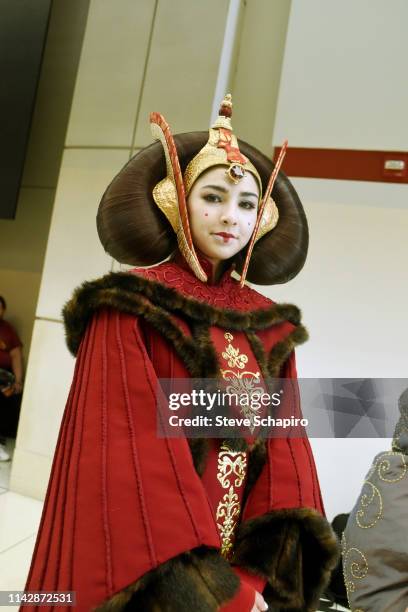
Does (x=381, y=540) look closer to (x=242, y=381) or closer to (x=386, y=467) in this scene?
(x=386, y=467)

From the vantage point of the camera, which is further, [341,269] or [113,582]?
[341,269]

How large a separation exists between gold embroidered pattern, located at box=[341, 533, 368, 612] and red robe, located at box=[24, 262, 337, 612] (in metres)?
0.03

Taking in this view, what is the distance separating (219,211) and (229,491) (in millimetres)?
583

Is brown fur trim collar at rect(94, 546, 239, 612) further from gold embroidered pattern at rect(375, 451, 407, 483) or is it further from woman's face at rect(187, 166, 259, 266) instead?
woman's face at rect(187, 166, 259, 266)

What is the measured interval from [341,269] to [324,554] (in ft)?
4.74

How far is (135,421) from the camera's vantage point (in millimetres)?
730

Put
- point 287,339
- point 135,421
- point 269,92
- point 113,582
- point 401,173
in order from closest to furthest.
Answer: point 113,582 → point 135,421 → point 287,339 → point 401,173 → point 269,92

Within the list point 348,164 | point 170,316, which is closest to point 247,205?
point 170,316

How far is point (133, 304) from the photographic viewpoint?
79cm

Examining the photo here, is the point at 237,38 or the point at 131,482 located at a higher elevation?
the point at 237,38

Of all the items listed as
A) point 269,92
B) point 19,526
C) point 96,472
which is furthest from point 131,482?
point 269,92

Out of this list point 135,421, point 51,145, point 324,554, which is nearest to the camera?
point 135,421

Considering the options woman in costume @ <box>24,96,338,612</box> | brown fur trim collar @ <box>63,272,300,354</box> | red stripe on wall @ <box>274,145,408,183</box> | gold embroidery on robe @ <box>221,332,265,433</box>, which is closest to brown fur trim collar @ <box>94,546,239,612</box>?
woman in costume @ <box>24,96,338,612</box>

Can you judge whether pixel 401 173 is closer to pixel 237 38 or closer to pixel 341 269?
pixel 341 269
